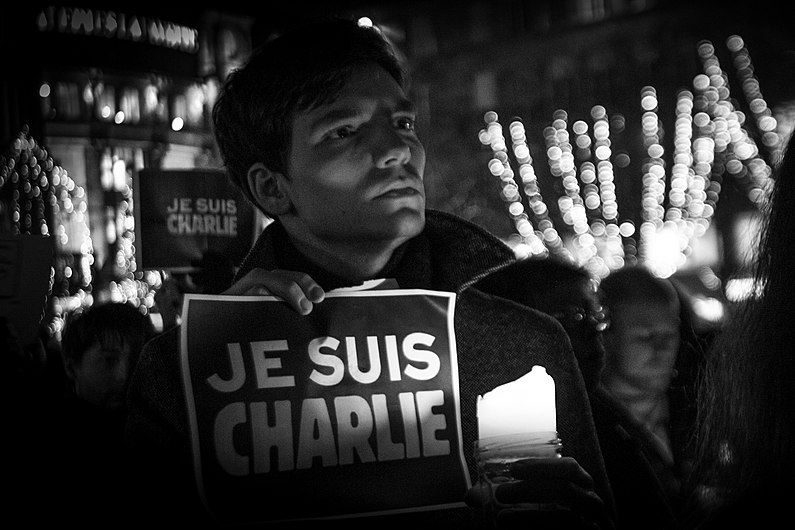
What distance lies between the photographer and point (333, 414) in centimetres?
184

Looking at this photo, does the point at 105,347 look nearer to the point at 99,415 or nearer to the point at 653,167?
the point at 99,415

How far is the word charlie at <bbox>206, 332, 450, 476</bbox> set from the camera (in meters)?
1.81

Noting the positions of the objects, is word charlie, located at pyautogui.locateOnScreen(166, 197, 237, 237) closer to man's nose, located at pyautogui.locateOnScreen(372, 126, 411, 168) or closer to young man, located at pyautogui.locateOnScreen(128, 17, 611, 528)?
young man, located at pyautogui.locateOnScreen(128, 17, 611, 528)

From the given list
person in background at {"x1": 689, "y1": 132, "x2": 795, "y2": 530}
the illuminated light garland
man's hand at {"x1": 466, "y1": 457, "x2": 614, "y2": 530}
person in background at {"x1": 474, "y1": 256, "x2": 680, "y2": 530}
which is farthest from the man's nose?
the illuminated light garland

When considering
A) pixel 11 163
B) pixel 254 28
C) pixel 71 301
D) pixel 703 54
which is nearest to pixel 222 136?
pixel 254 28

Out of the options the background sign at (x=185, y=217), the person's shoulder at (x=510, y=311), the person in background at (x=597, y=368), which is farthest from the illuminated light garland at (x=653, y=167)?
the background sign at (x=185, y=217)

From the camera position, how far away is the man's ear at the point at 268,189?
1.94 m

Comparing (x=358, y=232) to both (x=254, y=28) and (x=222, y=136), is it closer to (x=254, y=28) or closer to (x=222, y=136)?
(x=222, y=136)

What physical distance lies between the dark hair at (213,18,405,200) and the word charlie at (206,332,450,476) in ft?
1.36

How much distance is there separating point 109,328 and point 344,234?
2.69ft

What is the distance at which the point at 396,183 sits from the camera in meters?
1.89

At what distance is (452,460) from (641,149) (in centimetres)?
2435

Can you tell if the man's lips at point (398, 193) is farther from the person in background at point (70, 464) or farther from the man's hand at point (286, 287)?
the person in background at point (70, 464)

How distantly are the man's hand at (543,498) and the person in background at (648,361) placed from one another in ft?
1.86
